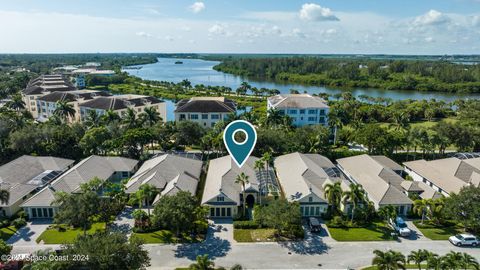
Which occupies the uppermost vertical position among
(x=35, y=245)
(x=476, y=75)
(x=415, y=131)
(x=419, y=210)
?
(x=476, y=75)

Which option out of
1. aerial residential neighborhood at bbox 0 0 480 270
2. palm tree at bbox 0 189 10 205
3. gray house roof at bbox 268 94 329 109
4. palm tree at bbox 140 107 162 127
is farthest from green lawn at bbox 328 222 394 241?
gray house roof at bbox 268 94 329 109

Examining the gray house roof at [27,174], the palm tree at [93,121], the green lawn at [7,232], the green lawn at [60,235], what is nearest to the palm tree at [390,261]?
the green lawn at [60,235]

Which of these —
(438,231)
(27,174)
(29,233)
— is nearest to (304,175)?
(438,231)

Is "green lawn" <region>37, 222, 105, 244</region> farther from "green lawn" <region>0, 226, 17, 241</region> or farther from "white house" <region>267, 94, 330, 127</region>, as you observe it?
"white house" <region>267, 94, 330, 127</region>

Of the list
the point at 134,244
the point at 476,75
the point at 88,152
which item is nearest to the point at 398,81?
the point at 476,75

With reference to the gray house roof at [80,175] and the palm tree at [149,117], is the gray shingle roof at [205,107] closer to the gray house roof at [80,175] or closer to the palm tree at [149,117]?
the palm tree at [149,117]

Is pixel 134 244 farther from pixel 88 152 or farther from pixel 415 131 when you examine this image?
pixel 415 131
